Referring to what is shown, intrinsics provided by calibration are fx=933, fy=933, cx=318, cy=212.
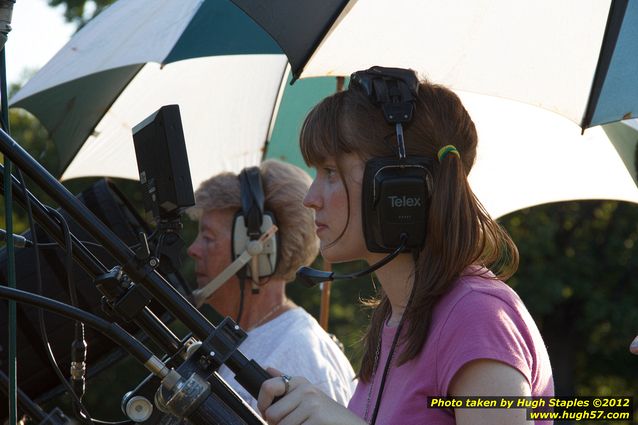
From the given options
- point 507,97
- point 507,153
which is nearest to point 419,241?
point 507,97

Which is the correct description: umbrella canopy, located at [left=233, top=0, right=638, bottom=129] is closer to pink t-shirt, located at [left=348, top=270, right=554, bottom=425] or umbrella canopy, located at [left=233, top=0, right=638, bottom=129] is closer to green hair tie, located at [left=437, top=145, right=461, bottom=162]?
green hair tie, located at [left=437, top=145, right=461, bottom=162]

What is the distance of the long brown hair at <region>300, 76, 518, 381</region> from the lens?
2.07 m

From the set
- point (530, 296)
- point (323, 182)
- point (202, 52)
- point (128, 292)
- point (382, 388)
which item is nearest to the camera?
point (128, 292)

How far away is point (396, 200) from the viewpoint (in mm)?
2078

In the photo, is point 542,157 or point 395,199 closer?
point 395,199

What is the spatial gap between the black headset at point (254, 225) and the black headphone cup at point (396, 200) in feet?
5.58

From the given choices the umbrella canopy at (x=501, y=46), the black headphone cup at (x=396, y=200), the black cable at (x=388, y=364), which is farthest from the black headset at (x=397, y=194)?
the umbrella canopy at (x=501, y=46)

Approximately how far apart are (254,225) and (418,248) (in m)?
1.71

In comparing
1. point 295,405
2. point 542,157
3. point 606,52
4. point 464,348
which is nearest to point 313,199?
point 464,348

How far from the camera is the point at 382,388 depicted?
210cm

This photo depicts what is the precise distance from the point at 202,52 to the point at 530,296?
12.3 metres

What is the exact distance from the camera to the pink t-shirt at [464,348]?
183cm

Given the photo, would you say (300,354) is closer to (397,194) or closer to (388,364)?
(388,364)

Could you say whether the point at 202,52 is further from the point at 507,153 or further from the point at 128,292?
the point at 128,292
